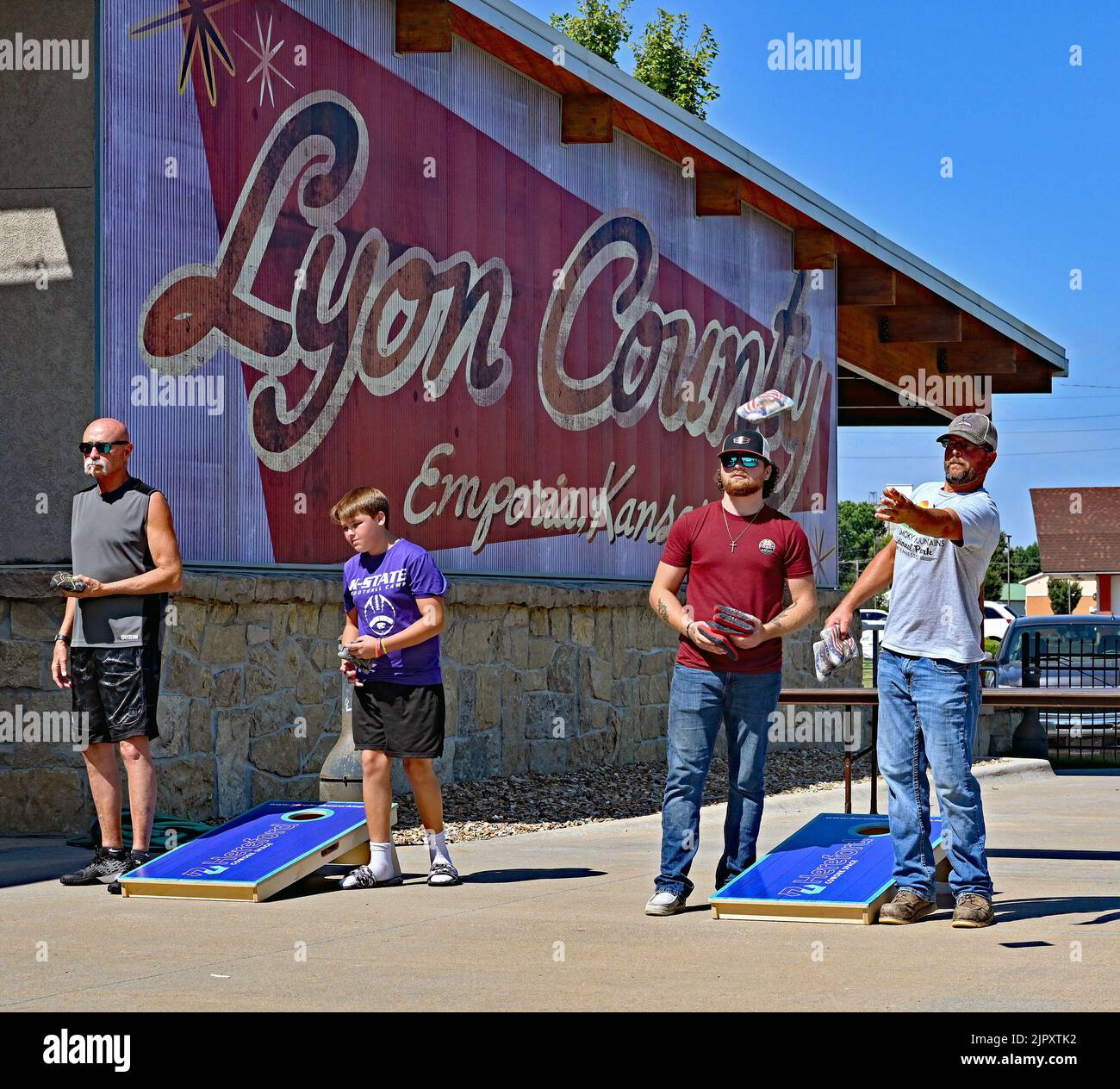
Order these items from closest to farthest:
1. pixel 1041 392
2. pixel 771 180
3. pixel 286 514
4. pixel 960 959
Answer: pixel 960 959
pixel 286 514
pixel 771 180
pixel 1041 392

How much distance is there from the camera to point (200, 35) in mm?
10594

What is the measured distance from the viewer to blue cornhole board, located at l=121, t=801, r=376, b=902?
770 cm

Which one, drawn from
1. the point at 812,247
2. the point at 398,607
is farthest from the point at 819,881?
the point at 812,247

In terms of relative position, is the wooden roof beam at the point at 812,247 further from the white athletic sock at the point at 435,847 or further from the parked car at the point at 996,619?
the parked car at the point at 996,619

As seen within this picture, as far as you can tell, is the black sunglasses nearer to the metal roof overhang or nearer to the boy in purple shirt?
the boy in purple shirt

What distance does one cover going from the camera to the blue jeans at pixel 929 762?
22.6 feet

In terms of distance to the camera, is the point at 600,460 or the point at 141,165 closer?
the point at 141,165

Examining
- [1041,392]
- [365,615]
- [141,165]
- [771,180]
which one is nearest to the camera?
[365,615]

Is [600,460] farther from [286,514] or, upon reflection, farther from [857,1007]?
[857,1007]

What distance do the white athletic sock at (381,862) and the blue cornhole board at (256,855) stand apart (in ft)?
0.59

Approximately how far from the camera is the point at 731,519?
24.7 feet

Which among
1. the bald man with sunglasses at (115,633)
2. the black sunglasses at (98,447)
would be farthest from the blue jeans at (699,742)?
the black sunglasses at (98,447)

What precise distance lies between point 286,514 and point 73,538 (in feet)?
9.70
